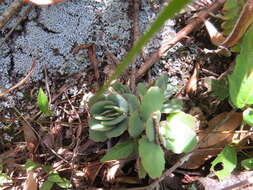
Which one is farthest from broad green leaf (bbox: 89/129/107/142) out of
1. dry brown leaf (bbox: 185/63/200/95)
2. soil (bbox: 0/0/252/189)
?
dry brown leaf (bbox: 185/63/200/95)

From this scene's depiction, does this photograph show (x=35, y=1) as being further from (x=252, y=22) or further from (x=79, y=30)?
(x=252, y=22)

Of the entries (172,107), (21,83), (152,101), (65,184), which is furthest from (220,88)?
(21,83)

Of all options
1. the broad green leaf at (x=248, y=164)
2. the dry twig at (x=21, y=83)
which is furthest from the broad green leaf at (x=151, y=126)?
the dry twig at (x=21, y=83)

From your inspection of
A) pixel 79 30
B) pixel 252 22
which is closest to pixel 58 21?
pixel 79 30

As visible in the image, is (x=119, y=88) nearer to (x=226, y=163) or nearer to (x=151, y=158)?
(x=151, y=158)

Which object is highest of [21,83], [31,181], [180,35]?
[180,35]

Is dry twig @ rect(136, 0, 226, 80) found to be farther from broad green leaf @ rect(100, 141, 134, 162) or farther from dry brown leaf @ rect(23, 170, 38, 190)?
dry brown leaf @ rect(23, 170, 38, 190)

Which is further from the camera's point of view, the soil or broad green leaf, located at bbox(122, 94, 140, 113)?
the soil
